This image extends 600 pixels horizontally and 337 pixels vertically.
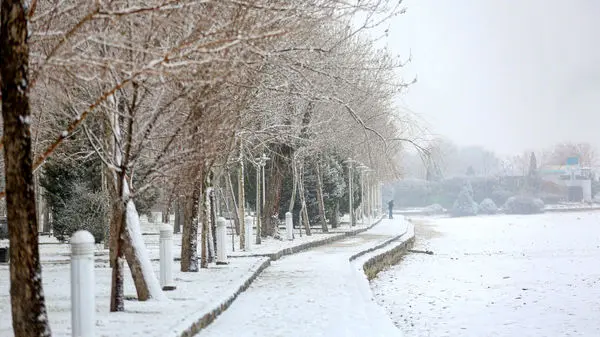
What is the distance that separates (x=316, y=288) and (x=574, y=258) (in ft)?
70.0

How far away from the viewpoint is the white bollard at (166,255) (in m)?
13.1

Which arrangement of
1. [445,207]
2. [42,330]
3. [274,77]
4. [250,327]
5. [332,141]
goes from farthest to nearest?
[445,207]
[332,141]
[274,77]
[250,327]
[42,330]

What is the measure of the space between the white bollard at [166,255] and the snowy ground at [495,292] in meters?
4.33

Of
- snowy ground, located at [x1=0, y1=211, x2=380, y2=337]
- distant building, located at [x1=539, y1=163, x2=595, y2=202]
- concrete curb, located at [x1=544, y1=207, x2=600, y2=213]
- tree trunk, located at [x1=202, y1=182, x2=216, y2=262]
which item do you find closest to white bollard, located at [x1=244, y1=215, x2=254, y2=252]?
snowy ground, located at [x1=0, y1=211, x2=380, y2=337]

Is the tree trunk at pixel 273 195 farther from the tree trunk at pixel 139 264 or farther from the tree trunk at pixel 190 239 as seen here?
the tree trunk at pixel 139 264

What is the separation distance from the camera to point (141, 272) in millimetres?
12164

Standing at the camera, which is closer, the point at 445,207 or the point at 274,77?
the point at 274,77

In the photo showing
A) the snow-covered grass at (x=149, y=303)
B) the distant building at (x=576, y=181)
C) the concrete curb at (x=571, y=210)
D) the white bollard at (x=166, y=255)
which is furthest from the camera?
the distant building at (x=576, y=181)

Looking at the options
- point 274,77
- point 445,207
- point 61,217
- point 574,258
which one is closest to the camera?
point 274,77

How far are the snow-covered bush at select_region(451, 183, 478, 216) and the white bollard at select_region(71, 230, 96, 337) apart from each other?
110361mm

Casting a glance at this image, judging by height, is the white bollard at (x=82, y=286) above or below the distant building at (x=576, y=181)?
below

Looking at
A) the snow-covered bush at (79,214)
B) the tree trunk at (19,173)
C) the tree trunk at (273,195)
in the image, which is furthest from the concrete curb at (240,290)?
the snow-covered bush at (79,214)

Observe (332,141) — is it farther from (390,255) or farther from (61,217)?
(61,217)

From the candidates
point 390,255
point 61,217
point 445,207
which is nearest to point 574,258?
point 390,255
